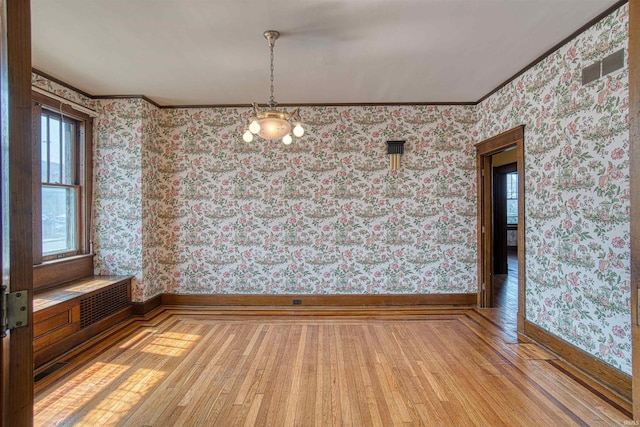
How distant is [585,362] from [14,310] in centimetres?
390

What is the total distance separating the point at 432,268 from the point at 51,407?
4.43 m

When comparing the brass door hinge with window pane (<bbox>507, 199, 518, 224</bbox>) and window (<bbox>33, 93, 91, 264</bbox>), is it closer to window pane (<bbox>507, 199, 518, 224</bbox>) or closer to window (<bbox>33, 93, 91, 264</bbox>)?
window (<bbox>33, 93, 91, 264</bbox>)

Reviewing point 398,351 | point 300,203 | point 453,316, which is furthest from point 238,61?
point 453,316

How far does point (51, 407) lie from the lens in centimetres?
249

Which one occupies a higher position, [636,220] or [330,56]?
[330,56]

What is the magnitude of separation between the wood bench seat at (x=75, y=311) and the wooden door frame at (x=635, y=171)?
416 centimetres

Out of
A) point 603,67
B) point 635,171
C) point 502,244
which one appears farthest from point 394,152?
point 502,244

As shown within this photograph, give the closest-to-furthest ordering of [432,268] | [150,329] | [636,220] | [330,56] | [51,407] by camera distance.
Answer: [636,220] < [51,407] < [330,56] < [150,329] < [432,268]

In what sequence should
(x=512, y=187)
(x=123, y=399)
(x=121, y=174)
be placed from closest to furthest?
(x=123, y=399)
(x=121, y=174)
(x=512, y=187)

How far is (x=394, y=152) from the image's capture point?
4.84 m

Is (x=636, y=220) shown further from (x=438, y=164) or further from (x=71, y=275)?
(x=71, y=275)

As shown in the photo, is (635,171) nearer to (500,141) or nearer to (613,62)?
(613,62)

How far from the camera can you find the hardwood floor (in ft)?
7.83

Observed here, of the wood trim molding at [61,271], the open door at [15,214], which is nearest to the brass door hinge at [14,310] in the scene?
the open door at [15,214]
